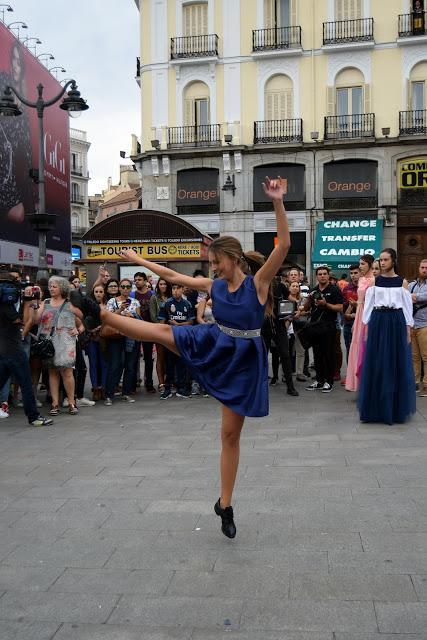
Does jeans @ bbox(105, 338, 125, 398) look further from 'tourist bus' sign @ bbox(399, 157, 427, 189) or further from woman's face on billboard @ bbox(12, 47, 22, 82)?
woman's face on billboard @ bbox(12, 47, 22, 82)

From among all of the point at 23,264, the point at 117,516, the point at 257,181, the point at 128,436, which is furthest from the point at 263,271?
the point at 23,264

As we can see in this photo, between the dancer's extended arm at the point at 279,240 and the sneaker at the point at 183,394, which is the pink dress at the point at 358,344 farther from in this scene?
the dancer's extended arm at the point at 279,240

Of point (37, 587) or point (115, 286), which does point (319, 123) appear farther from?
point (37, 587)

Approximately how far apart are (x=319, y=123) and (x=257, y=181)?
11.3 feet

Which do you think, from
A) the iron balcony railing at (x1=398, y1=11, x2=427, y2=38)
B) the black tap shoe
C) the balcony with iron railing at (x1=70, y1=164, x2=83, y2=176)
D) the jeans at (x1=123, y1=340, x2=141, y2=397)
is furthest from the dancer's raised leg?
the balcony with iron railing at (x1=70, y1=164, x2=83, y2=176)

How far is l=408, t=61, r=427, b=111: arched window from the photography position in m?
28.3

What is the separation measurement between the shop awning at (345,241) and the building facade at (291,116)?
8 cm

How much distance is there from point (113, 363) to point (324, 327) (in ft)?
10.6

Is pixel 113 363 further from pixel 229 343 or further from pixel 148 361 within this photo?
pixel 229 343

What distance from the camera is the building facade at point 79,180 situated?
223 feet

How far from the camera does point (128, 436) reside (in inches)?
297

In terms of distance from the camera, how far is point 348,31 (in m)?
28.7

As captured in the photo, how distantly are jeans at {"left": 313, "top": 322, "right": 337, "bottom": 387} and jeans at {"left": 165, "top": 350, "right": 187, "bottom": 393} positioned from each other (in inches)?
82.2

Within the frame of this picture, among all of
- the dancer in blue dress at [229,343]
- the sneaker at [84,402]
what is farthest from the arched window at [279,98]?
the dancer in blue dress at [229,343]
